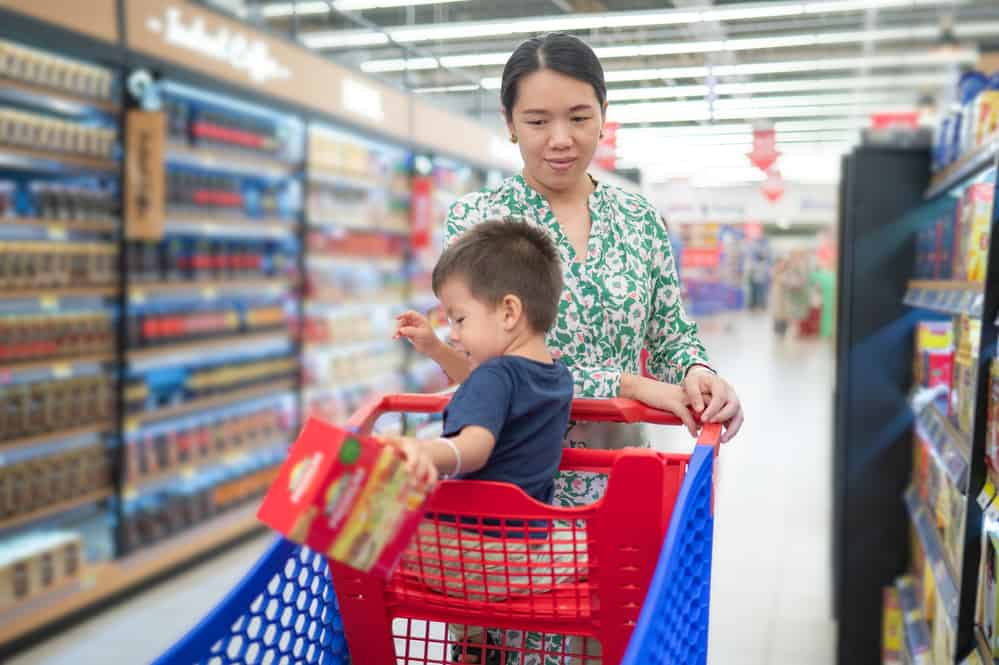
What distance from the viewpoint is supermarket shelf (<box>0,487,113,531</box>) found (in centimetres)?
387

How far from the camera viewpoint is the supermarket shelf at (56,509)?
3867 millimetres

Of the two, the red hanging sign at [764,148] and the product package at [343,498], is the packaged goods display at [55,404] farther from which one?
the product package at [343,498]

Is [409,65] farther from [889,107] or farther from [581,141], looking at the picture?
[889,107]

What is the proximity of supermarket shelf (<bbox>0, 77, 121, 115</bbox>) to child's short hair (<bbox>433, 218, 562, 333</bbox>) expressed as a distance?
10.7 feet

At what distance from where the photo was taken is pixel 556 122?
1533 millimetres

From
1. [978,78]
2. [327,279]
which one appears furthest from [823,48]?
[327,279]

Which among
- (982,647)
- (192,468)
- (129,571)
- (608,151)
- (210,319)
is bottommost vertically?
(129,571)

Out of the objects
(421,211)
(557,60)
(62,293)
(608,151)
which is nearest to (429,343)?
(557,60)

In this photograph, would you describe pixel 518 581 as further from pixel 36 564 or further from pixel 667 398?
pixel 36 564

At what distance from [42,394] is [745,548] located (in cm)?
345

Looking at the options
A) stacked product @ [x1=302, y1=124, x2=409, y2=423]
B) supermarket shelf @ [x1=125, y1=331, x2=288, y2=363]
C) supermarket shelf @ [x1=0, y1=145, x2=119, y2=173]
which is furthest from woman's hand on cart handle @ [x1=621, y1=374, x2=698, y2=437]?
stacked product @ [x1=302, y1=124, x2=409, y2=423]

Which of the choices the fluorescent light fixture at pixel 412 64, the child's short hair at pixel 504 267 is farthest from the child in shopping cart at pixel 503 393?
the fluorescent light fixture at pixel 412 64

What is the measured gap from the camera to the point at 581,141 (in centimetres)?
155

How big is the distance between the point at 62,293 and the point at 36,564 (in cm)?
113
